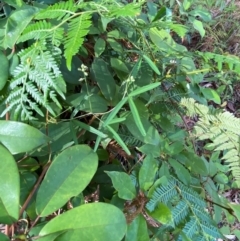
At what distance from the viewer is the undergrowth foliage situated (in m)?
0.58

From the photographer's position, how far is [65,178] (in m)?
0.61

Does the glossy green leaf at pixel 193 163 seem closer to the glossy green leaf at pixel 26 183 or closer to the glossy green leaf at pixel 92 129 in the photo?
the glossy green leaf at pixel 92 129

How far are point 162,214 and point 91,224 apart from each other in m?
0.15

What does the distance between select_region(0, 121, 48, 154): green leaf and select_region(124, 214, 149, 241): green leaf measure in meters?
0.21

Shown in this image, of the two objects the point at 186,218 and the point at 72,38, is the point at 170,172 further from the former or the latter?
the point at 72,38

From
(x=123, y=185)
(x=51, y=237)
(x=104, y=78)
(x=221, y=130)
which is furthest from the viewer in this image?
(x=221, y=130)

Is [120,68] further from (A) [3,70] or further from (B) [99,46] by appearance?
(A) [3,70]

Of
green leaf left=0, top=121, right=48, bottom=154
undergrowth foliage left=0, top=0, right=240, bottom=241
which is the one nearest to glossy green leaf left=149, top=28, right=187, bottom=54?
undergrowth foliage left=0, top=0, right=240, bottom=241

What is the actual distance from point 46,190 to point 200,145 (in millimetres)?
1133

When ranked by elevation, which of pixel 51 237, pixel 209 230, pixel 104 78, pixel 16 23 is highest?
pixel 16 23

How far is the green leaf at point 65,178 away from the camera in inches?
23.6

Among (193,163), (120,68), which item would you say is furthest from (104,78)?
(193,163)

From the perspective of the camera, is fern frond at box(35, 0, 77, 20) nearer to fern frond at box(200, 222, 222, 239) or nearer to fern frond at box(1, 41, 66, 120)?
fern frond at box(1, 41, 66, 120)

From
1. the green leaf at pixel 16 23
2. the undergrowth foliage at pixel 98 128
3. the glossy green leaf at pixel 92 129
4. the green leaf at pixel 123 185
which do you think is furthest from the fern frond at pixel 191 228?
the green leaf at pixel 16 23
